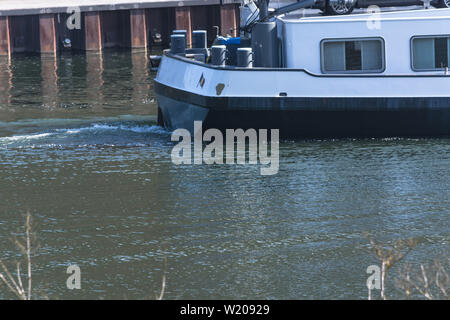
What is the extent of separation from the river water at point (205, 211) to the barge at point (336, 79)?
444 millimetres

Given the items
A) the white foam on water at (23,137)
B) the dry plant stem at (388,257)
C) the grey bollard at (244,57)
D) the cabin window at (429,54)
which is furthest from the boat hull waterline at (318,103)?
the dry plant stem at (388,257)

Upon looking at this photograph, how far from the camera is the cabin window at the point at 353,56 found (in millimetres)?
16859

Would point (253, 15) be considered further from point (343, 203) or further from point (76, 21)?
point (76, 21)

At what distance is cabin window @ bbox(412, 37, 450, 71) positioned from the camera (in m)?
16.9

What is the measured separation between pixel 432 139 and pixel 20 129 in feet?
27.4

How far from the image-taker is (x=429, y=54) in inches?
667

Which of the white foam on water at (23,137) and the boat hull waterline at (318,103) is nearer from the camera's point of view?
the boat hull waterline at (318,103)

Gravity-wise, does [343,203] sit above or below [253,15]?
below

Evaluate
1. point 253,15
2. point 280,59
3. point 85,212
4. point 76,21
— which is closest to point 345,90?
point 280,59

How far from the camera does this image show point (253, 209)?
12906 mm

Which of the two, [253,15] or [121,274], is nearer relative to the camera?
[121,274]

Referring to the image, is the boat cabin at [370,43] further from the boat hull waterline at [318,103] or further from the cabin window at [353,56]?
the boat hull waterline at [318,103]

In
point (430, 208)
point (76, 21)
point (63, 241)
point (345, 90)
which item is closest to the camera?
point (63, 241)

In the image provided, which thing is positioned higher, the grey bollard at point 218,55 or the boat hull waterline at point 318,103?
the grey bollard at point 218,55
